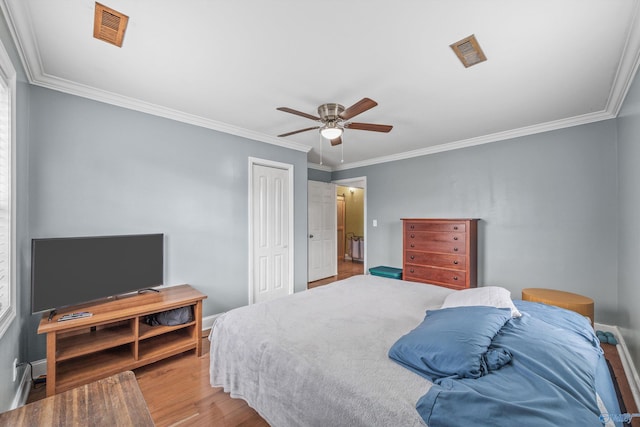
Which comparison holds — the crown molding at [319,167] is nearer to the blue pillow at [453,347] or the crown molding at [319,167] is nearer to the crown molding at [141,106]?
the crown molding at [141,106]

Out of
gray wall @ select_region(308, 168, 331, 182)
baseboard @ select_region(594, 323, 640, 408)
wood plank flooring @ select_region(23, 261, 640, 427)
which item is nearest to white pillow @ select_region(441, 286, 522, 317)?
wood plank flooring @ select_region(23, 261, 640, 427)

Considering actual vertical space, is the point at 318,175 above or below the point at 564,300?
above

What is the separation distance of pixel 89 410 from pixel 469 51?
9.11ft

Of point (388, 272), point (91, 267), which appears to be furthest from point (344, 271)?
point (91, 267)

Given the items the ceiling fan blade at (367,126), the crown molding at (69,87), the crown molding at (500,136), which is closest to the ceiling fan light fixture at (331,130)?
the ceiling fan blade at (367,126)

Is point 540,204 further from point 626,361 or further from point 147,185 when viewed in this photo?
point 147,185

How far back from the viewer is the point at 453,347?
3.98 feet

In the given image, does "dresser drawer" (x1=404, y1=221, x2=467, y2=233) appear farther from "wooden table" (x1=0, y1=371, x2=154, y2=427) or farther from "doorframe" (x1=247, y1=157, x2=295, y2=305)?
"wooden table" (x1=0, y1=371, x2=154, y2=427)

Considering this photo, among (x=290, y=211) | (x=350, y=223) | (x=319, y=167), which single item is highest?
(x=319, y=167)

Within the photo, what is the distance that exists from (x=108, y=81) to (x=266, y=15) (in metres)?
1.69

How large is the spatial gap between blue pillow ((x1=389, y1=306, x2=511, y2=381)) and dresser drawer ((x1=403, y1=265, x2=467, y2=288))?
2.38 metres

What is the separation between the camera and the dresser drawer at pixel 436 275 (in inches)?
145

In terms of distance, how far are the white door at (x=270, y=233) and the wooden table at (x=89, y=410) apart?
256 centimetres

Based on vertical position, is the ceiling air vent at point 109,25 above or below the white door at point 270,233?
above
